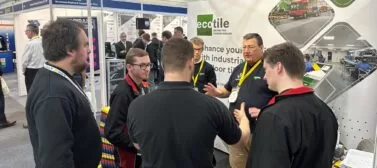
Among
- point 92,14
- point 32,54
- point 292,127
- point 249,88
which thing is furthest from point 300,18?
point 32,54

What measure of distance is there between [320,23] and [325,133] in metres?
1.85

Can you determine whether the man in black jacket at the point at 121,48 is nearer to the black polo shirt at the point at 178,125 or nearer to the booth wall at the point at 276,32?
the booth wall at the point at 276,32

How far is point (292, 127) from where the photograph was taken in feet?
3.81

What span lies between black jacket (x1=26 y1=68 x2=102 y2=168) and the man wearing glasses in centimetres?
52

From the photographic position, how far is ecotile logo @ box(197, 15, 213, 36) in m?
3.91

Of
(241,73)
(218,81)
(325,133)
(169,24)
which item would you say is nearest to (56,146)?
(325,133)

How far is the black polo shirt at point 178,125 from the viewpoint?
4.06 feet

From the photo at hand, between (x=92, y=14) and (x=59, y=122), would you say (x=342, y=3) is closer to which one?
(x=59, y=122)

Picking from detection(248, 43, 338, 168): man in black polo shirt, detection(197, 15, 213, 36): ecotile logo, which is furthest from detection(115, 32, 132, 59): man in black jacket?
detection(248, 43, 338, 168): man in black polo shirt

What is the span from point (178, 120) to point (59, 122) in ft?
1.53

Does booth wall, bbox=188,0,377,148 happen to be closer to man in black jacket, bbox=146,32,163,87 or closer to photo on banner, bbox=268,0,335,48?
photo on banner, bbox=268,0,335,48

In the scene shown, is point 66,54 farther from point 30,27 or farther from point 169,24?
point 169,24

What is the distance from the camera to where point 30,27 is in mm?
5059

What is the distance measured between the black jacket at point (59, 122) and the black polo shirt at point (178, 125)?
249mm
